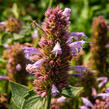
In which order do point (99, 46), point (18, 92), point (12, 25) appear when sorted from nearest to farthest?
point (18, 92)
point (12, 25)
point (99, 46)

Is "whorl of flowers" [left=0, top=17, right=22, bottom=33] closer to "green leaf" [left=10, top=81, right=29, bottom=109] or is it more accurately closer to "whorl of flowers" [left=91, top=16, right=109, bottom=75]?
"whorl of flowers" [left=91, top=16, right=109, bottom=75]

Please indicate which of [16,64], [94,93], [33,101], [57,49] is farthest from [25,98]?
[94,93]

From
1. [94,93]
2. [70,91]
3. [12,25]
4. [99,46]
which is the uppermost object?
[12,25]

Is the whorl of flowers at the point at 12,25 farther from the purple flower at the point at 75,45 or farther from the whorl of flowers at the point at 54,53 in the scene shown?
the purple flower at the point at 75,45

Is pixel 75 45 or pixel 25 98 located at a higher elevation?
pixel 75 45

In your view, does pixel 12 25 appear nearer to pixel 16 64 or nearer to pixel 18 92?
pixel 16 64

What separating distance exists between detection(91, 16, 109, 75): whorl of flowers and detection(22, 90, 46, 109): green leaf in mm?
1914

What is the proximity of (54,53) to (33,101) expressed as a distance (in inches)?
16.6

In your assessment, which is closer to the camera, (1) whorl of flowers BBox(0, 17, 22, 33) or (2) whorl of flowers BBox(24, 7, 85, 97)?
(2) whorl of flowers BBox(24, 7, 85, 97)

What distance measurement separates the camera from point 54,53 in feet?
5.96

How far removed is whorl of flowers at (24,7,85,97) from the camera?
1.80 m

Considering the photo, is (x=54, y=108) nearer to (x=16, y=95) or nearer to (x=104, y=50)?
(x=16, y=95)

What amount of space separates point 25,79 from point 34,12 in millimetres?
2330

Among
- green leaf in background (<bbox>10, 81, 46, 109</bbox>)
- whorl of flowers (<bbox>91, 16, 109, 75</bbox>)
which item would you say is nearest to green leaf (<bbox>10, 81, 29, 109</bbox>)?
green leaf in background (<bbox>10, 81, 46, 109</bbox>)
